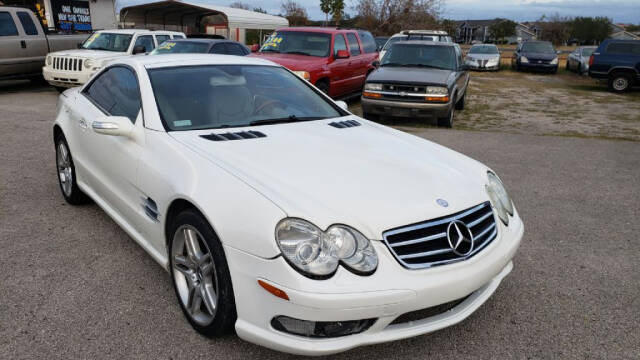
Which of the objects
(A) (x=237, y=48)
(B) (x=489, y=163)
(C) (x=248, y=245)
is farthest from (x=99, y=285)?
(A) (x=237, y=48)

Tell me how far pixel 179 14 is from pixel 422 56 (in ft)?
65.9

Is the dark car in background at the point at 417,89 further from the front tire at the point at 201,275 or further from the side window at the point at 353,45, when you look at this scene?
the front tire at the point at 201,275

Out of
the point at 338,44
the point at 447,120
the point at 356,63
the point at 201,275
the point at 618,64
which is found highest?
the point at 338,44

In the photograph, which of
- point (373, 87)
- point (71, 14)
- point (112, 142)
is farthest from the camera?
point (71, 14)

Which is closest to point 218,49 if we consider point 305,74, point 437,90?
point 305,74

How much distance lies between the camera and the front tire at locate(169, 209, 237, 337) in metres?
2.45

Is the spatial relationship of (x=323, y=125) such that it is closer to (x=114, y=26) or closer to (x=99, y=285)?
(x=99, y=285)

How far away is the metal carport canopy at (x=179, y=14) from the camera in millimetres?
24000

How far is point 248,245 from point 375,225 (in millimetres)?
586

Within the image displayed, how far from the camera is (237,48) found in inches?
489

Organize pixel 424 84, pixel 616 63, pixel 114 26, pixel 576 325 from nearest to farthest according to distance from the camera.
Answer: pixel 576 325 → pixel 424 84 → pixel 616 63 → pixel 114 26

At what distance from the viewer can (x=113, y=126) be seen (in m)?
3.23

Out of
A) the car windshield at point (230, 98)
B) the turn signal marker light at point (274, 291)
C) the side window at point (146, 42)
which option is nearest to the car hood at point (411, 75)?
the car windshield at point (230, 98)

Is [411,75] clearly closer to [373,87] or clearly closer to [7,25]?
[373,87]
